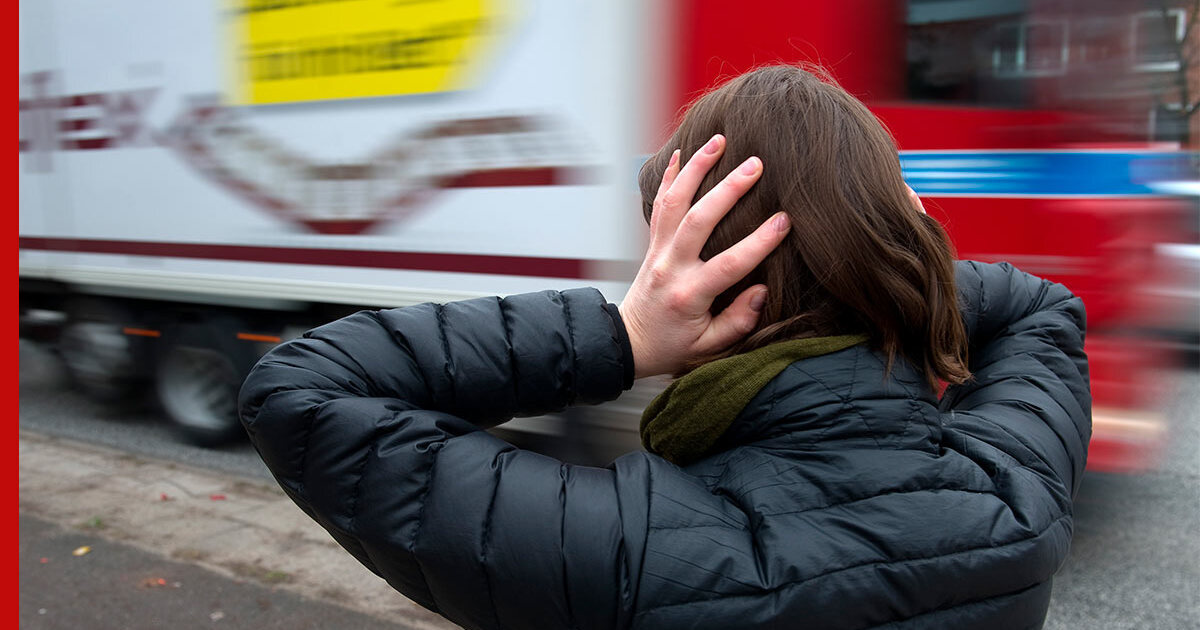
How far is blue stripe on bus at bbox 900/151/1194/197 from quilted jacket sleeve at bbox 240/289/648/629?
2925 mm

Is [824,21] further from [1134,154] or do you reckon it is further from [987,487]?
[987,487]

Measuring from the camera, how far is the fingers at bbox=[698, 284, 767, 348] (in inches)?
43.1

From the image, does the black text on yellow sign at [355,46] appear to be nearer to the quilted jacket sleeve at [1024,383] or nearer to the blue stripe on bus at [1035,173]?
the blue stripe on bus at [1035,173]

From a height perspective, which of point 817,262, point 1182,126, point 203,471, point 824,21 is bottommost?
point 203,471

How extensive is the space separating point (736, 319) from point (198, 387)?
19.9 feet

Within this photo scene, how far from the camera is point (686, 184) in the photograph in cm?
107

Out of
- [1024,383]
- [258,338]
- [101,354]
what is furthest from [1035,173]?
[101,354]

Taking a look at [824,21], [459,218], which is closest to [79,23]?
[459,218]

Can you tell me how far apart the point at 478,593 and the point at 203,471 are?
5336 mm

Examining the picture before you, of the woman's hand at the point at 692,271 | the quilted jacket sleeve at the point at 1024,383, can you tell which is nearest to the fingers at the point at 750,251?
the woman's hand at the point at 692,271

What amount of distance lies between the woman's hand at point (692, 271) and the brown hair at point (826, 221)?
0.02 metres

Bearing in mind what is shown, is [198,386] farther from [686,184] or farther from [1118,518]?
[686,184]

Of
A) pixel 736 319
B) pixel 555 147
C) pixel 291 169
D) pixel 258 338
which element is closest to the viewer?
pixel 736 319

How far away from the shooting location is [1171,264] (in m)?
4.03
